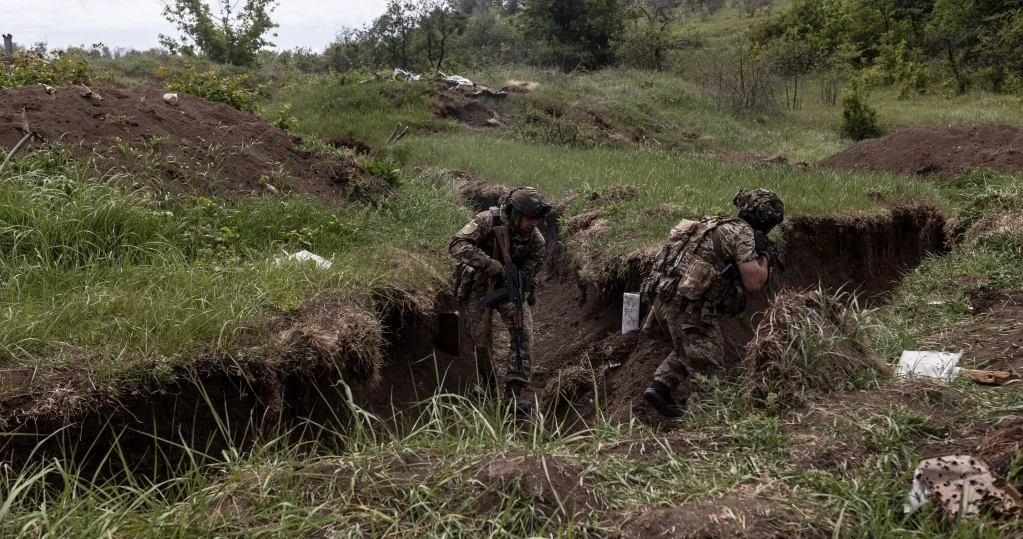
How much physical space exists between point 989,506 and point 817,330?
1.93 m

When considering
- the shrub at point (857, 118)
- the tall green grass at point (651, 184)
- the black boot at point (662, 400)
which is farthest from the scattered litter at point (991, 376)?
the shrub at point (857, 118)

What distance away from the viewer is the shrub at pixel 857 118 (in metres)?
19.6

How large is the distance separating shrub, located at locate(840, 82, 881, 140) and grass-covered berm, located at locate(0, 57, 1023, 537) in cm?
591

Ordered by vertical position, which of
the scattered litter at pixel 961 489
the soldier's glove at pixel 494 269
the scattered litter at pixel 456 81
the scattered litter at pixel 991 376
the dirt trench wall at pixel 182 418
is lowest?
→ the dirt trench wall at pixel 182 418

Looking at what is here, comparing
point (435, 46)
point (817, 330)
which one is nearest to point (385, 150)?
point (817, 330)

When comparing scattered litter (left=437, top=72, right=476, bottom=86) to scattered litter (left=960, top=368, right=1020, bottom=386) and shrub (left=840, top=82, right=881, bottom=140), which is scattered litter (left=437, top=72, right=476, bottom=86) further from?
scattered litter (left=960, top=368, right=1020, bottom=386)

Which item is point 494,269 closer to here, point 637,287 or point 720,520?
point 637,287

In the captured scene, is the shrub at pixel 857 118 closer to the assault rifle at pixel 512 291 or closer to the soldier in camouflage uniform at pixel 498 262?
the soldier in camouflage uniform at pixel 498 262

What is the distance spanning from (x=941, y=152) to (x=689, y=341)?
927 cm

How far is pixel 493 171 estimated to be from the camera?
40.7ft

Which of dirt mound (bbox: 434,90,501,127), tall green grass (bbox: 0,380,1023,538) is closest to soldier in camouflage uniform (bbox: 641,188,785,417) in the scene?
tall green grass (bbox: 0,380,1023,538)

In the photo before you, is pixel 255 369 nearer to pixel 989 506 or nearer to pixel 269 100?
pixel 989 506

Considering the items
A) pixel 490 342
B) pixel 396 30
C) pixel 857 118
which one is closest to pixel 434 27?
pixel 396 30

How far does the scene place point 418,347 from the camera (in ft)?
24.3
